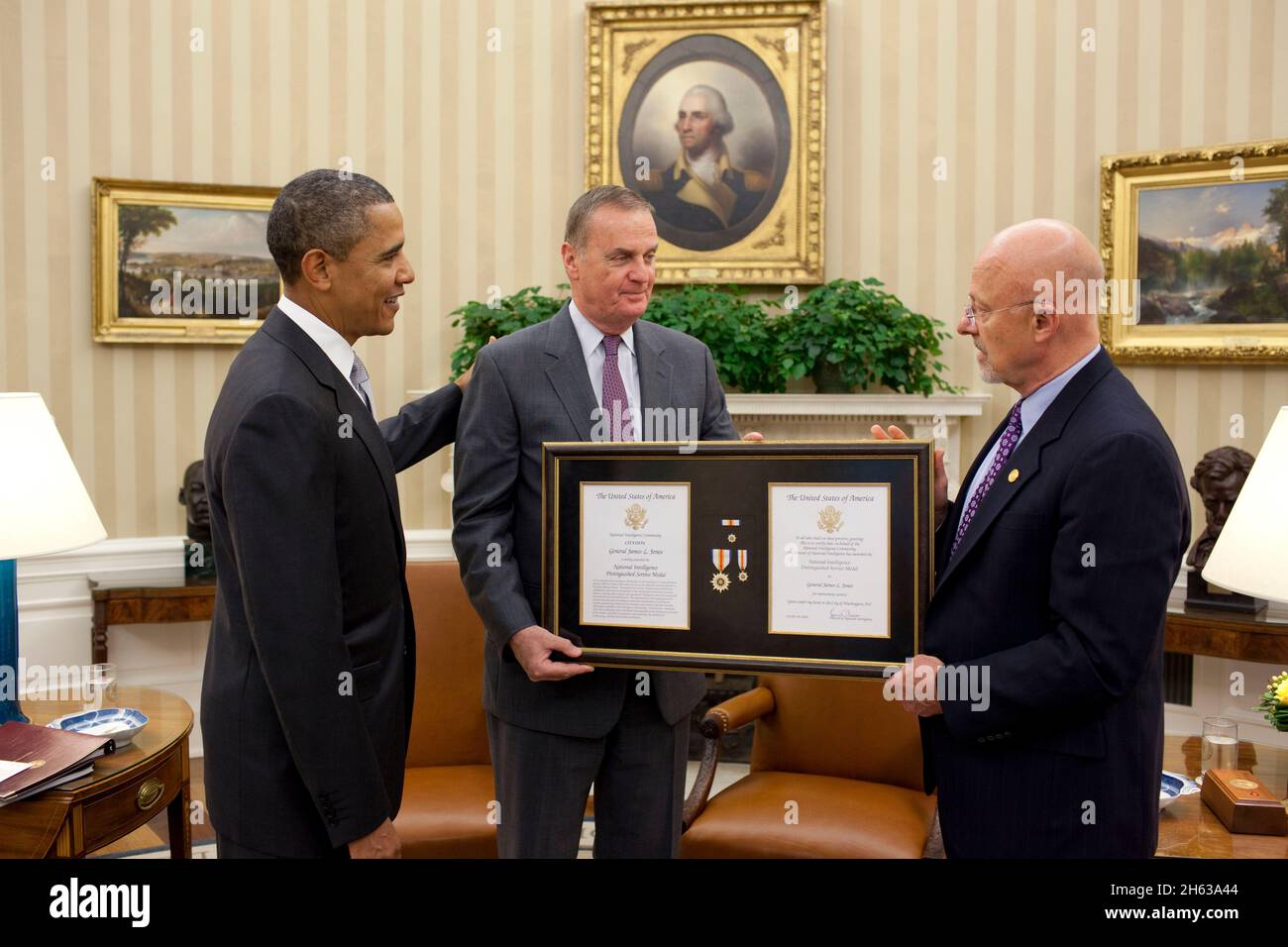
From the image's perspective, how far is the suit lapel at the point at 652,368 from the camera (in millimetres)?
2535

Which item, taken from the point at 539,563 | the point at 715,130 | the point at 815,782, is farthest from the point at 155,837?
the point at 715,130

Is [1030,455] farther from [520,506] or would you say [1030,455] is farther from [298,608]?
[298,608]

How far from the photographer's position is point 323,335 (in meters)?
1.94

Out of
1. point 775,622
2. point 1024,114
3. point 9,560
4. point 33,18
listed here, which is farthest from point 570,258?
point 33,18

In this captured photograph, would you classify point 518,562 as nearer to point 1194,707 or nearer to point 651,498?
point 651,498

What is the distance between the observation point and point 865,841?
301cm

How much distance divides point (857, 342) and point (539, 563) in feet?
10.8

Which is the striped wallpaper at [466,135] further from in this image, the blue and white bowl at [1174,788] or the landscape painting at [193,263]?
the blue and white bowl at [1174,788]

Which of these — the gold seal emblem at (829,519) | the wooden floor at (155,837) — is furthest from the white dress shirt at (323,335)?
the wooden floor at (155,837)

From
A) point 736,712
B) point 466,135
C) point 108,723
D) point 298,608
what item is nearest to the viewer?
point 298,608

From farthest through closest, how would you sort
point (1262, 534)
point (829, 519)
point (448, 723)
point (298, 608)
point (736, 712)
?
point (448, 723)
point (736, 712)
point (1262, 534)
point (829, 519)
point (298, 608)

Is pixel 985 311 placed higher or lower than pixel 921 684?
higher

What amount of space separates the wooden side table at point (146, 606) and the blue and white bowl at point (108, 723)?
6.47ft

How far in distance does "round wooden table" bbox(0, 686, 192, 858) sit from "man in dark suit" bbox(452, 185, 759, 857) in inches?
40.1
